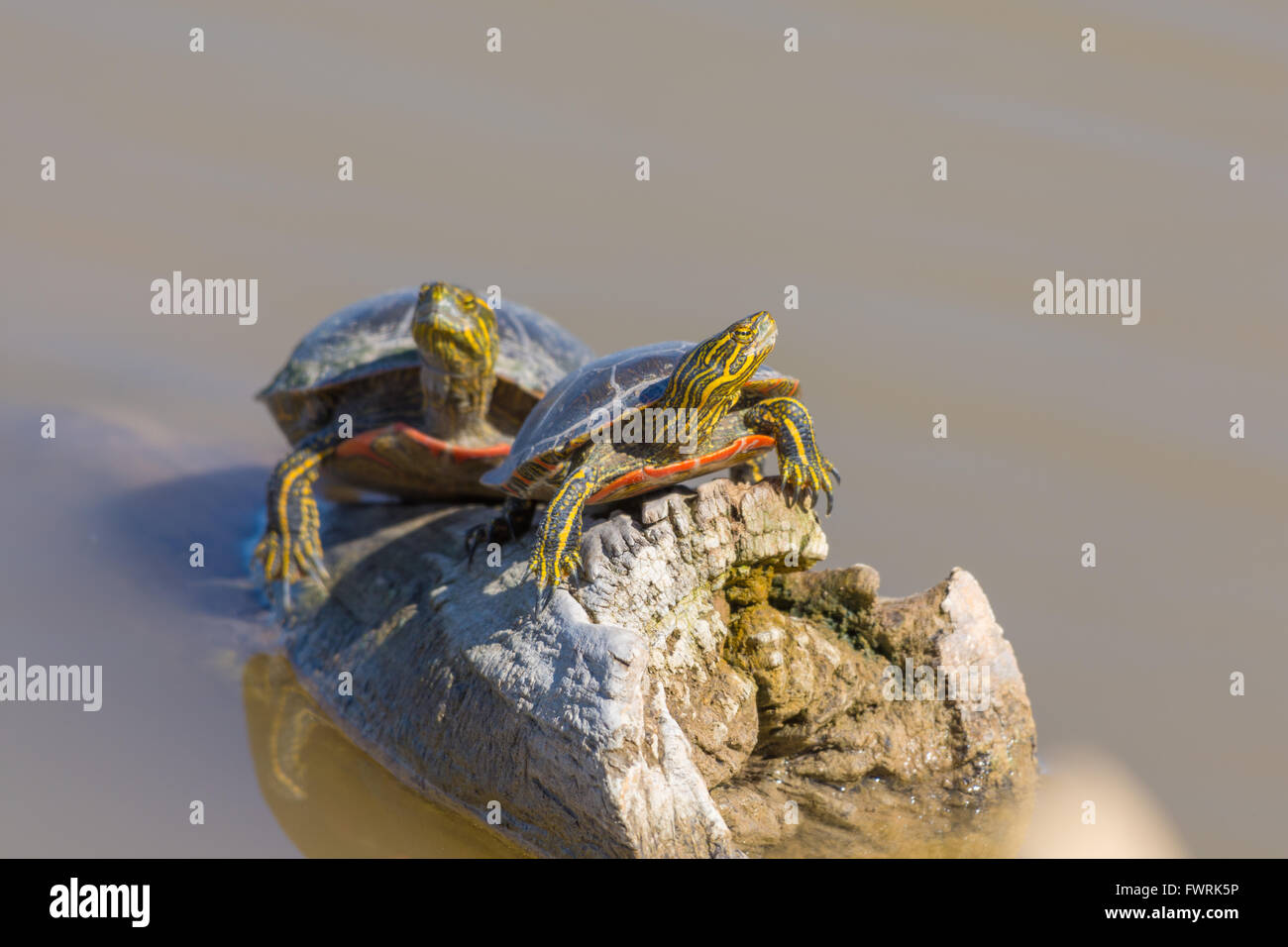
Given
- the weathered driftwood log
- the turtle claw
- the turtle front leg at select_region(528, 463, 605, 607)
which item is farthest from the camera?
the turtle claw

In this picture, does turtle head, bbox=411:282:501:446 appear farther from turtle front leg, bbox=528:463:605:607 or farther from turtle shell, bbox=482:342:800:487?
turtle front leg, bbox=528:463:605:607

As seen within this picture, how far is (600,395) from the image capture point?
4.07 m

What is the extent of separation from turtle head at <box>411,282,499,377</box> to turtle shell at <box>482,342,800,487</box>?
0.91 meters

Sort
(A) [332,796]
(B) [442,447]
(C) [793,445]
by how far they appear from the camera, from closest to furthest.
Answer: (C) [793,445], (A) [332,796], (B) [442,447]

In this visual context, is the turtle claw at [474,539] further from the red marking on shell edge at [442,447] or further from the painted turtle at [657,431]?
the red marking on shell edge at [442,447]

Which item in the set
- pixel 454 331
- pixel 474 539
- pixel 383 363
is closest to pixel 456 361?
pixel 454 331

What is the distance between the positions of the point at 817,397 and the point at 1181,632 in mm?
2590

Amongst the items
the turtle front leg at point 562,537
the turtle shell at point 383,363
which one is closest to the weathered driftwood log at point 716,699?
the turtle front leg at point 562,537

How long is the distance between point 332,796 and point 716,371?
2287 mm

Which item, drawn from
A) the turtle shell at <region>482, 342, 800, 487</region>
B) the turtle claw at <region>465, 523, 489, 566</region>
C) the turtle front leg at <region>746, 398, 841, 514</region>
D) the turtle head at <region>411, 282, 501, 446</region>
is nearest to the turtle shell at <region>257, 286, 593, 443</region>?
the turtle head at <region>411, 282, 501, 446</region>

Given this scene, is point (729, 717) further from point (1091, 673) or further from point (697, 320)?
point (697, 320)

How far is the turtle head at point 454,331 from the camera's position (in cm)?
502

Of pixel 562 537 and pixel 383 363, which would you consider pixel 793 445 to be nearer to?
pixel 562 537

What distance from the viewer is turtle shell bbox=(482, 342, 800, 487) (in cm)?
398
